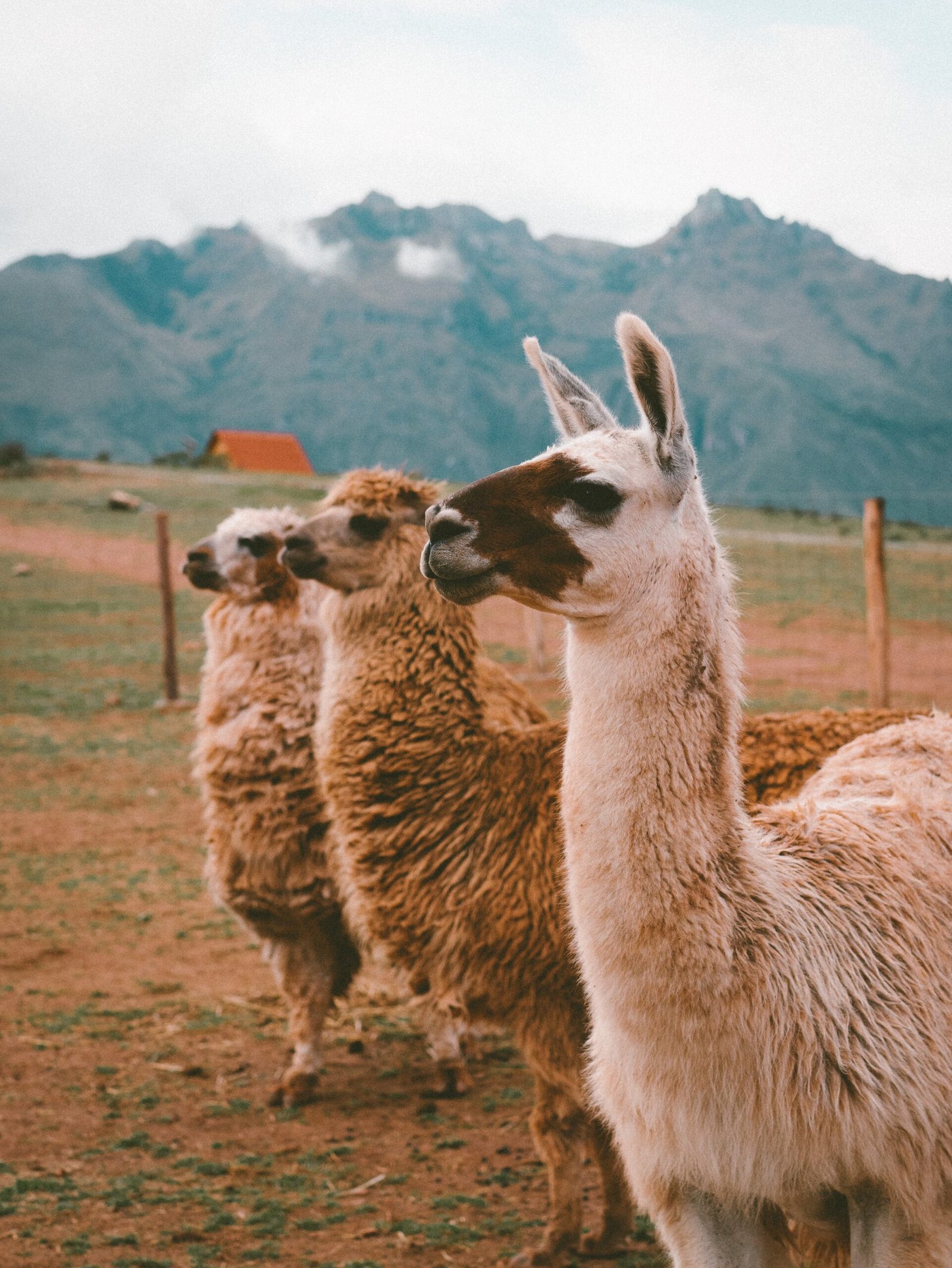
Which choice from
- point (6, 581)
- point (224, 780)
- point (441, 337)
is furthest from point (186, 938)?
point (441, 337)

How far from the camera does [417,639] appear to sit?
3947mm

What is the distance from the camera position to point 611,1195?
11.3 ft

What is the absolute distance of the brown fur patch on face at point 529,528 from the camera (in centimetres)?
205

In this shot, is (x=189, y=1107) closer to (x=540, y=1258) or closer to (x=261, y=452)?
(x=540, y=1258)

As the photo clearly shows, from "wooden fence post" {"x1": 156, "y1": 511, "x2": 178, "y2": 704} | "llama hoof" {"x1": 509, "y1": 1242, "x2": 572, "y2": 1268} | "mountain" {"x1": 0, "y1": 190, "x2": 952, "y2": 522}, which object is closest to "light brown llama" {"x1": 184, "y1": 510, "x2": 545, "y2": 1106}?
"llama hoof" {"x1": 509, "y1": 1242, "x2": 572, "y2": 1268}

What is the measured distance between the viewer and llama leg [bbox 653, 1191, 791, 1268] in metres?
2.12

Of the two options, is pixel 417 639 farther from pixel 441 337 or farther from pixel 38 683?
pixel 441 337

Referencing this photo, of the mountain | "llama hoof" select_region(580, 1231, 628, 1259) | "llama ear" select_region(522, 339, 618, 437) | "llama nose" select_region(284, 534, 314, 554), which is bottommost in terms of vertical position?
"llama hoof" select_region(580, 1231, 628, 1259)

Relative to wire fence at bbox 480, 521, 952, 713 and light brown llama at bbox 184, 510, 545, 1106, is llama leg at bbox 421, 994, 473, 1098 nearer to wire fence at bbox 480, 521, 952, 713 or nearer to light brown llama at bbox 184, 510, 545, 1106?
light brown llama at bbox 184, 510, 545, 1106

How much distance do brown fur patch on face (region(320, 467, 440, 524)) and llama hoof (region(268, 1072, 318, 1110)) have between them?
2.24m

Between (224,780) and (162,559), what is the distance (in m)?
9.26

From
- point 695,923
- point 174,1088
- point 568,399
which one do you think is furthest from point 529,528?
point 174,1088

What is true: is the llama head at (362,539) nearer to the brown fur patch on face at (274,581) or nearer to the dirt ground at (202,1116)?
the brown fur patch on face at (274,581)

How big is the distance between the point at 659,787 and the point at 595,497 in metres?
0.54
